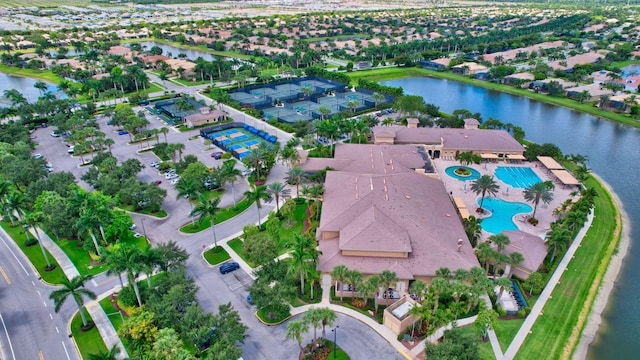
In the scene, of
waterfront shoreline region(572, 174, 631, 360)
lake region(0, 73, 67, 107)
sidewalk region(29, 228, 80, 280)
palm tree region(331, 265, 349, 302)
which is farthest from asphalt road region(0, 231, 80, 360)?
lake region(0, 73, 67, 107)

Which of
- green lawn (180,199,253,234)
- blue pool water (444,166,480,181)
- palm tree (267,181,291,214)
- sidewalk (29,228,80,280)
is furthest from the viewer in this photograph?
blue pool water (444,166,480,181)

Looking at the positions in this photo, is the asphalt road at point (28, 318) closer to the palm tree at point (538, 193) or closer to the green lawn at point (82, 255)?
the green lawn at point (82, 255)

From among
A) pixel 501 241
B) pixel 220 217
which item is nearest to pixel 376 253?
pixel 501 241

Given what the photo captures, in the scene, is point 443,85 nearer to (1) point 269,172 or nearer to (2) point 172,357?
(1) point 269,172

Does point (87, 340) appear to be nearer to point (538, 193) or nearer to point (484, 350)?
point (484, 350)

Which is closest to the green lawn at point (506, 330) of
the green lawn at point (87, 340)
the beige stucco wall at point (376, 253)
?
the beige stucco wall at point (376, 253)

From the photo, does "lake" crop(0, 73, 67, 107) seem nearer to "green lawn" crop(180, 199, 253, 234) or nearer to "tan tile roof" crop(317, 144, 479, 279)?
"green lawn" crop(180, 199, 253, 234)

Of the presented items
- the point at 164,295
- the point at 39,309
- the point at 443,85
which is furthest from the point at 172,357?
the point at 443,85
